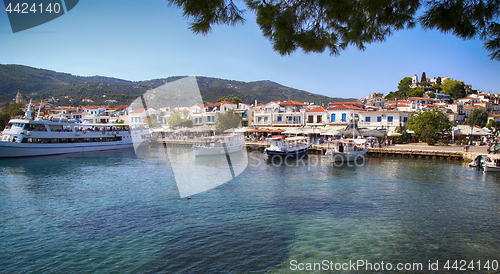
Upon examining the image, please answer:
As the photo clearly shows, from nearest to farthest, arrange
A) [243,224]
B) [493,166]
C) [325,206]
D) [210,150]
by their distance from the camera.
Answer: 1. [243,224]
2. [325,206]
3. [493,166]
4. [210,150]

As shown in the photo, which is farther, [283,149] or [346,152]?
[283,149]

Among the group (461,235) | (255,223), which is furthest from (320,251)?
(461,235)

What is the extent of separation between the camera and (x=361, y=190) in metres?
15.4

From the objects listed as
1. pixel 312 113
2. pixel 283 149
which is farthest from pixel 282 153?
pixel 312 113

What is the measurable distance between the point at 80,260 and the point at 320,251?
22.8 feet

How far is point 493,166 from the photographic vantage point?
65.8 feet

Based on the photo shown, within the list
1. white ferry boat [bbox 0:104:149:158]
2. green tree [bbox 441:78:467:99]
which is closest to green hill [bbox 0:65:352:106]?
green tree [bbox 441:78:467:99]

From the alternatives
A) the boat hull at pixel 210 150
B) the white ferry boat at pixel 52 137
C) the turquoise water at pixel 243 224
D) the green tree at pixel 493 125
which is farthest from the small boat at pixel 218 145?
the green tree at pixel 493 125

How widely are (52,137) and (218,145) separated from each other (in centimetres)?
2091

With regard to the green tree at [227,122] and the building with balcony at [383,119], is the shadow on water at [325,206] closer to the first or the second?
the building with balcony at [383,119]

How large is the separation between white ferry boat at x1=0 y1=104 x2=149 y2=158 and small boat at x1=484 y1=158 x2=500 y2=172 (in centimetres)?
4363

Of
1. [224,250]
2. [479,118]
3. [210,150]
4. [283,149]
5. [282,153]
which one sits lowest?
[224,250]

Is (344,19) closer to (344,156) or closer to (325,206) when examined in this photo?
(325,206)

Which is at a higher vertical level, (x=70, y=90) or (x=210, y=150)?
(x=70, y=90)
